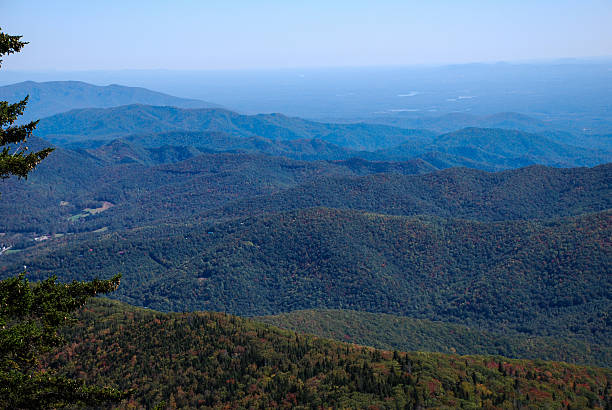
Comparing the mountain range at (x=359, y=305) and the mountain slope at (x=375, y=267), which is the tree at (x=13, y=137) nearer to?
the mountain range at (x=359, y=305)

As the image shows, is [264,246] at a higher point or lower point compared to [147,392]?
lower

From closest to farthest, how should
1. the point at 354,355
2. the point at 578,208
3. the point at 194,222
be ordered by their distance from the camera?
the point at 354,355 < the point at 578,208 < the point at 194,222

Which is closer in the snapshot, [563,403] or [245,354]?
[563,403]

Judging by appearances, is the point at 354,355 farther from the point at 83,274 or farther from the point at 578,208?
the point at 578,208

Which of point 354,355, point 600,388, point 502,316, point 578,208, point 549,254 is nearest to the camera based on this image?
point 600,388

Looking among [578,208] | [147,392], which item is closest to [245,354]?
[147,392]

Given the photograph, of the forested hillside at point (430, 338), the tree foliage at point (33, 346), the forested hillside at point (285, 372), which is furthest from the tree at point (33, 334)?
the forested hillside at point (430, 338)

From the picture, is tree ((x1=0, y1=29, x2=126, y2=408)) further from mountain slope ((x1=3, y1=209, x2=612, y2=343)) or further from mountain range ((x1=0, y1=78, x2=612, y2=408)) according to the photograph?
mountain slope ((x1=3, y1=209, x2=612, y2=343))
